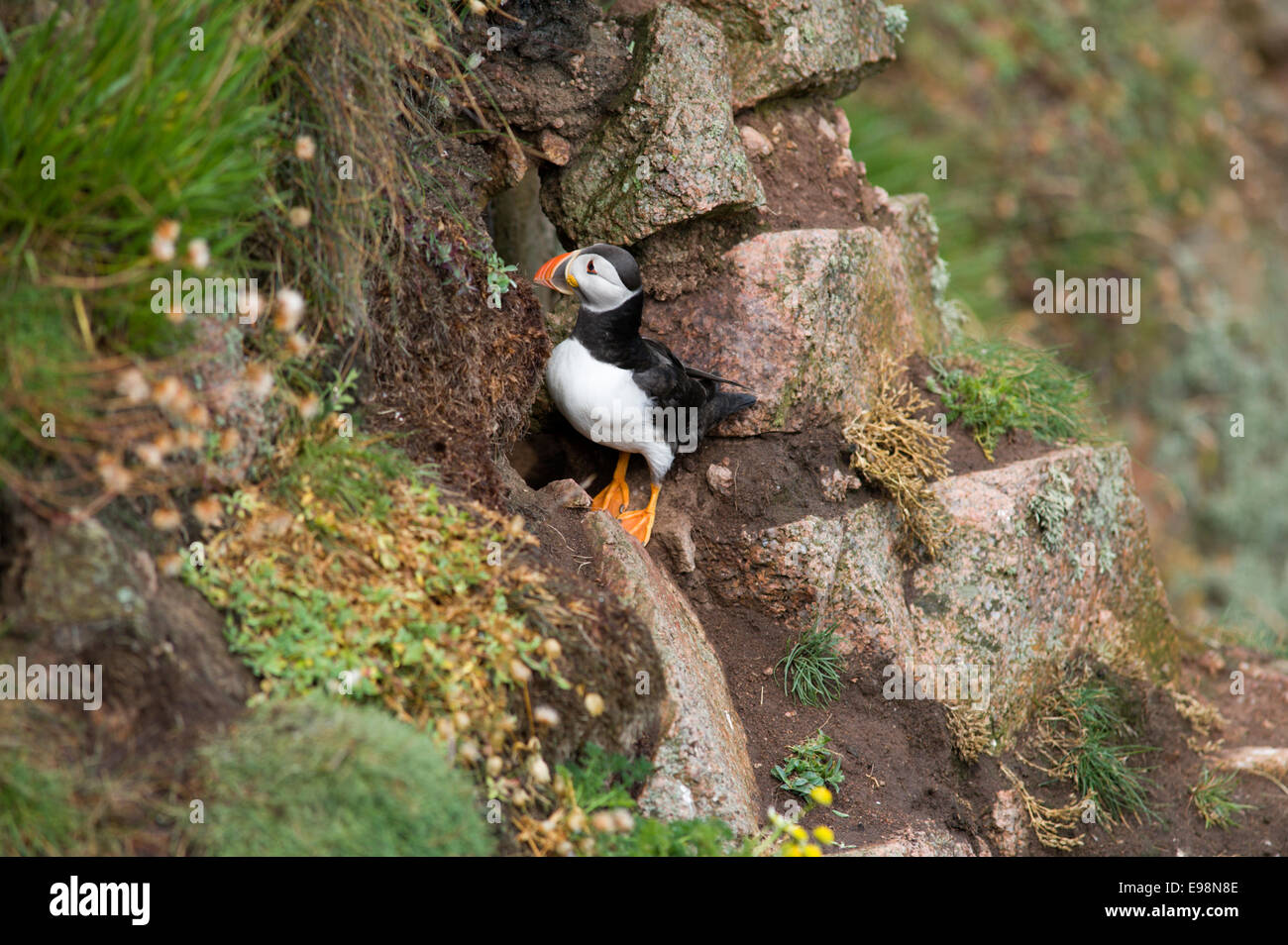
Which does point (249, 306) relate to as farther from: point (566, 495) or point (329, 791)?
point (566, 495)

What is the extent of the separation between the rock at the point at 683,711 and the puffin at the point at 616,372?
45cm

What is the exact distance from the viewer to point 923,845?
3.76 m

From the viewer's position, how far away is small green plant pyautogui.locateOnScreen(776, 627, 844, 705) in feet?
13.6

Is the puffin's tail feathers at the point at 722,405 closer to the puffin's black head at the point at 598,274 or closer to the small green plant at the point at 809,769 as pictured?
the puffin's black head at the point at 598,274

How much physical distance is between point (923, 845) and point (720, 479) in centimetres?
157

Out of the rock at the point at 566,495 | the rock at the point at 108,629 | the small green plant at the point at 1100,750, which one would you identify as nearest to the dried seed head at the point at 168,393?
the rock at the point at 108,629

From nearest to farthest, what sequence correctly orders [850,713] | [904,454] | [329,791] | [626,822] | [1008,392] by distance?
[329,791] < [626,822] < [850,713] < [904,454] < [1008,392]

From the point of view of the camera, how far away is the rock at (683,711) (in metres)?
3.29

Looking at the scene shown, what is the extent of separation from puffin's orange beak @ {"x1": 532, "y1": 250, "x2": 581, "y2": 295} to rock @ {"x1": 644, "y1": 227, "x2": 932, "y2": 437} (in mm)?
573

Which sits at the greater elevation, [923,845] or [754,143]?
[754,143]

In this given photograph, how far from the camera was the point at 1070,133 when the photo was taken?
923 cm

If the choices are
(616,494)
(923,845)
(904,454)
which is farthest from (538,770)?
(904,454)

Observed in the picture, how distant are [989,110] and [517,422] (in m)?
6.72

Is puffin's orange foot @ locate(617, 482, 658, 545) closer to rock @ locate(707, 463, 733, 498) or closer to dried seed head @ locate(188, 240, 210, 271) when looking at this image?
rock @ locate(707, 463, 733, 498)
